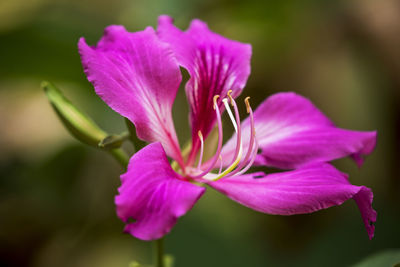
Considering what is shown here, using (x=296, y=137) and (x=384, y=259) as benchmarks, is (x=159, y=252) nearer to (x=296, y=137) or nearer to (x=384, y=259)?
(x=296, y=137)

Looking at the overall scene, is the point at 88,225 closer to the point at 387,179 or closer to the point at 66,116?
the point at 66,116

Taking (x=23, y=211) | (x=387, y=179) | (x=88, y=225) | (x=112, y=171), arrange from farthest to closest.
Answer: (x=387, y=179)
(x=112, y=171)
(x=88, y=225)
(x=23, y=211)

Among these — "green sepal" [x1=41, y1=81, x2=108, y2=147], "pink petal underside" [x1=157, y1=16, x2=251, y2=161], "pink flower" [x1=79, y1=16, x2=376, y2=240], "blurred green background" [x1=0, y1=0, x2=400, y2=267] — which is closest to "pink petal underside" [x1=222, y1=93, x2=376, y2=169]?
"pink flower" [x1=79, y1=16, x2=376, y2=240]

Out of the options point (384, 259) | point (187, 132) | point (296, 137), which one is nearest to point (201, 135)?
point (296, 137)

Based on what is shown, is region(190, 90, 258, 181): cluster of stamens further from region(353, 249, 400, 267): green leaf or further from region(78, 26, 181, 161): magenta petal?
region(353, 249, 400, 267): green leaf

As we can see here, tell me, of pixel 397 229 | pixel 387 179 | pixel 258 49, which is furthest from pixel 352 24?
pixel 397 229

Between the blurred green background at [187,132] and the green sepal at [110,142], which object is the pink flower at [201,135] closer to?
the green sepal at [110,142]

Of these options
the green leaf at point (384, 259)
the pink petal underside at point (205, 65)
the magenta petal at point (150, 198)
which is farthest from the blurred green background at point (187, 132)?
the magenta petal at point (150, 198)
